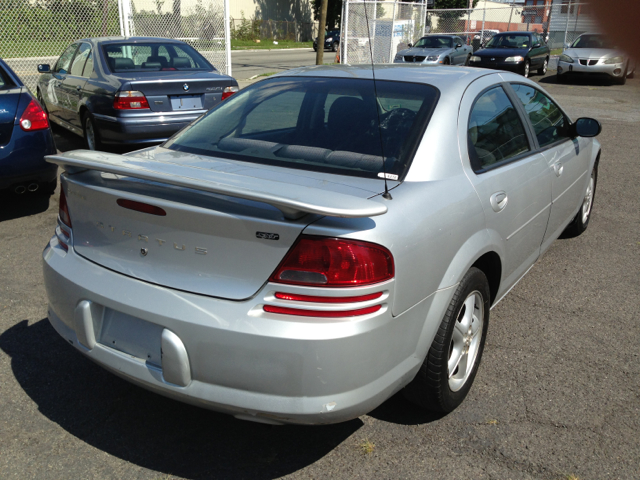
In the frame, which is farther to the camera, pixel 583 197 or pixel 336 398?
pixel 583 197

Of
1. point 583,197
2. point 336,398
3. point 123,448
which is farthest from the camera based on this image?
point 583,197

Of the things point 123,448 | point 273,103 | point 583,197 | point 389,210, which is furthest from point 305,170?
point 583,197

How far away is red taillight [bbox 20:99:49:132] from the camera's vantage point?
5.43 meters

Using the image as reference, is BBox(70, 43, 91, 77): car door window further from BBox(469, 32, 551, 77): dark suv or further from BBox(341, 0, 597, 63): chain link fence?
BBox(469, 32, 551, 77): dark suv

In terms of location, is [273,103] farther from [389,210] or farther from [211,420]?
[211,420]

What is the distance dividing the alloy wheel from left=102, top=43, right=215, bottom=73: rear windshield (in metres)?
6.24

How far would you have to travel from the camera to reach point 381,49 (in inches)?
832

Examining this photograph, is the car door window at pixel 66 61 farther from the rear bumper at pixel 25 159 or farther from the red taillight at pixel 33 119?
the rear bumper at pixel 25 159

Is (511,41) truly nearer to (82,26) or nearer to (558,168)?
(82,26)

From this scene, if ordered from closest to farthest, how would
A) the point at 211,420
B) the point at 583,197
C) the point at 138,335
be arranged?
1. the point at 138,335
2. the point at 211,420
3. the point at 583,197

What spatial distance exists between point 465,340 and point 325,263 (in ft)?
3.66

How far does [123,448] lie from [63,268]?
85 cm

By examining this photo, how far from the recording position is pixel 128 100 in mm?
6977

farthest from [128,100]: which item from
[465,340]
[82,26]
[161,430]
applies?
[82,26]
